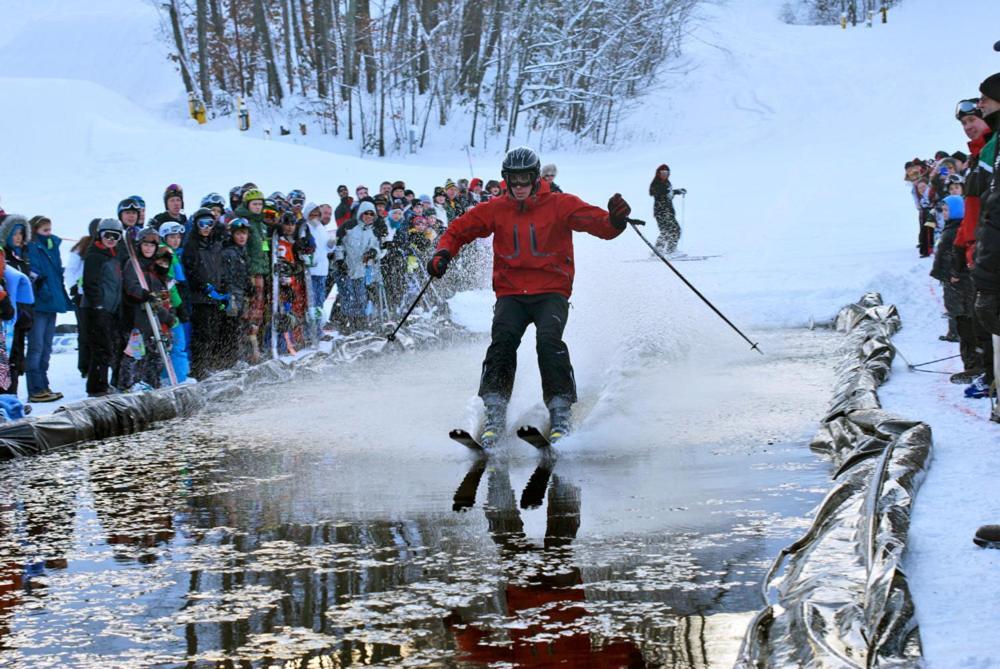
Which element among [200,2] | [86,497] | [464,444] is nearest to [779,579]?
[464,444]

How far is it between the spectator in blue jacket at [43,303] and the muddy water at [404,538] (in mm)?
2476

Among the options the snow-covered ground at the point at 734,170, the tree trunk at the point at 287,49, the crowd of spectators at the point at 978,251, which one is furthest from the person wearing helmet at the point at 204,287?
the tree trunk at the point at 287,49

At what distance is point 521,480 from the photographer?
677 centimetres

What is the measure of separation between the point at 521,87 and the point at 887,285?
34.0m

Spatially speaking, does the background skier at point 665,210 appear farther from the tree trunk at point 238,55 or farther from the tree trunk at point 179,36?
the tree trunk at point 238,55

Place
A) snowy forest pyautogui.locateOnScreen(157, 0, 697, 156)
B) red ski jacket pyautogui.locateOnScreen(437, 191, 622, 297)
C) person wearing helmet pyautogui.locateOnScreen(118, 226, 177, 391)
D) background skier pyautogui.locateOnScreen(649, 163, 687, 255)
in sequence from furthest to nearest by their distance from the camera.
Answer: snowy forest pyautogui.locateOnScreen(157, 0, 697, 156) → background skier pyautogui.locateOnScreen(649, 163, 687, 255) → person wearing helmet pyautogui.locateOnScreen(118, 226, 177, 391) → red ski jacket pyautogui.locateOnScreen(437, 191, 622, 297)

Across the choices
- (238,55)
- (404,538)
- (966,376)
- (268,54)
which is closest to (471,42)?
(268,54)

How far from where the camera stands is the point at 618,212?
8078mm

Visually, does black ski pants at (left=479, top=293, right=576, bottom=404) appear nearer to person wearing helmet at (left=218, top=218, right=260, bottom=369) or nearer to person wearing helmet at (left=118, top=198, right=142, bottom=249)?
person wearing helmet at (left=118, top=198, right=142, bottom=249)

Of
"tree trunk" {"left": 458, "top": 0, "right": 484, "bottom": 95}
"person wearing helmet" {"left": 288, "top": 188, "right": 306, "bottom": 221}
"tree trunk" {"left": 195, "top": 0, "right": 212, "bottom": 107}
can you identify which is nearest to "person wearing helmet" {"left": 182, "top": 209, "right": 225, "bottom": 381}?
"person wearing helmet" {"left": 288, "top": 188, "right": 306, "bottom": 221}

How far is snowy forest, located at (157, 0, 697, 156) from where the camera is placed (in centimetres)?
4522

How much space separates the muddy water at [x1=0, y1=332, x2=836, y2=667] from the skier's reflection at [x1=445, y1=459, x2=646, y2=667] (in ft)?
0.04

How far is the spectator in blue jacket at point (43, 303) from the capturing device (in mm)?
10711

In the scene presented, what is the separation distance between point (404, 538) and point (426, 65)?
4537cm
